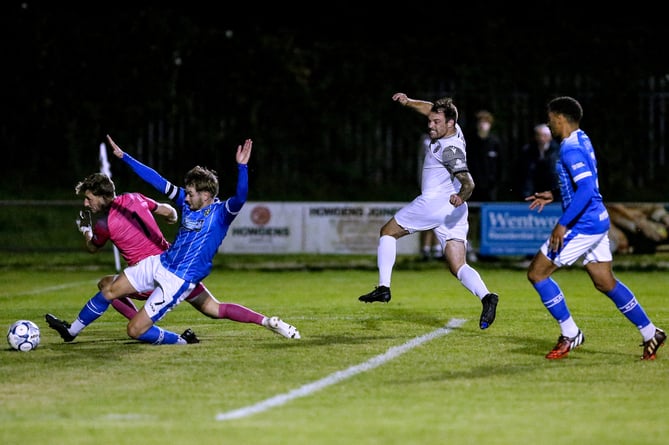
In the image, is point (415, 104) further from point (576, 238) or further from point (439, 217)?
point (576, 238)

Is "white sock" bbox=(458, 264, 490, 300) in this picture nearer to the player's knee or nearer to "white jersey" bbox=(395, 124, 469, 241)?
"white jersey" bbox=(395, 124, 469, 241)

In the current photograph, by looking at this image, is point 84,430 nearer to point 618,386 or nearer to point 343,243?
point 618,386

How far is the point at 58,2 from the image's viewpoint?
30266 millimetres

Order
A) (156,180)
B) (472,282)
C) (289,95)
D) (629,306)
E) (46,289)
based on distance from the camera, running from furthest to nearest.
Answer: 1. (289,95)
2. (46,289)
3. (472,282)
4. (156,180)
5. (629,306)

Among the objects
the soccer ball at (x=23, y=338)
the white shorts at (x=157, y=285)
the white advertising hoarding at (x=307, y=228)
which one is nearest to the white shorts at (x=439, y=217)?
the white shorts at (x=157, y=285)

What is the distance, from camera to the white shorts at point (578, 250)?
382 inches

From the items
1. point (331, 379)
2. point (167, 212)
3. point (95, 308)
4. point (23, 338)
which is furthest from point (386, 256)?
point (23, 338)

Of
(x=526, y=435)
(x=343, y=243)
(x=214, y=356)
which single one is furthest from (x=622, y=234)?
(x=526, y=435)

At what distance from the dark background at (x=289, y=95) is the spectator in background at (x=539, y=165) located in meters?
5.63

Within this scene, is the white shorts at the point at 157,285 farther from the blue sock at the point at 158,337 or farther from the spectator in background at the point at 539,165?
the spectator in background at the point at 539,165

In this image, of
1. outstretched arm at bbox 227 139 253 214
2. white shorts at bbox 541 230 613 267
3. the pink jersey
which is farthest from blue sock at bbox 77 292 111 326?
white shorts at bbox 541 230 613 267

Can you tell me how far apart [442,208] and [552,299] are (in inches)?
78.6

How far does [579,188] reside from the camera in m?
9.55

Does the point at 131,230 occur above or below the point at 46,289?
above
